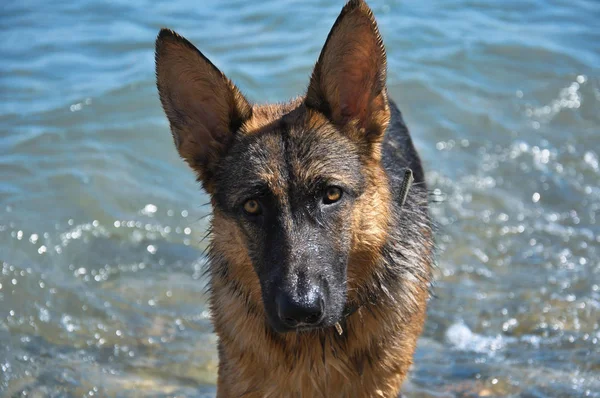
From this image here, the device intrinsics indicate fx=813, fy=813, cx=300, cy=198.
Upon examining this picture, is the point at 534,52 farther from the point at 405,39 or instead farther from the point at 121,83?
the point at 121,83

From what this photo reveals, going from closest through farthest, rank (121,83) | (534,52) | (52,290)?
1. (52,290)
2. (121,83)
3. (534,52)

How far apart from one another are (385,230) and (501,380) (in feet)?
5.86

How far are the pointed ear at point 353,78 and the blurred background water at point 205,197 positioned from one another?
2062mm

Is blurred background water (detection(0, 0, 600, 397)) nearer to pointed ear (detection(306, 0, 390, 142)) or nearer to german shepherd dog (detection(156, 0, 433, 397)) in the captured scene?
german shepherd dog (detection(156, 0, 433, 397))

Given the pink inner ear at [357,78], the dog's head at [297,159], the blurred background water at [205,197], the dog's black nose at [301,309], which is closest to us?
the dog's black nose at [301,309]

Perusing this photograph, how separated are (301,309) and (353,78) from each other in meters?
1.26

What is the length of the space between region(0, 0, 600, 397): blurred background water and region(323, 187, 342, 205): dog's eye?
77.0 inches

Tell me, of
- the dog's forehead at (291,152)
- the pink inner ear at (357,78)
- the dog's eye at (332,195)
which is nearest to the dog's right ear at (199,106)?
the dog's forehead at (291,152)

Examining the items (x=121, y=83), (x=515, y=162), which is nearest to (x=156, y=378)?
(x=515, y=162)

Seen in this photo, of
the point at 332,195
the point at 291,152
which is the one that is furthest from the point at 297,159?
the point at 332,195

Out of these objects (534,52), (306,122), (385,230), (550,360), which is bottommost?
(534,52)

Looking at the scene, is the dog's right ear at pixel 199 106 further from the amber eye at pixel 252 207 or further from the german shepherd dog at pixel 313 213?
the amber eye at pixel 252 207

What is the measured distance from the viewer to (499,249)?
7.31m

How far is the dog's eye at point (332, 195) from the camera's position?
3.95 meters
